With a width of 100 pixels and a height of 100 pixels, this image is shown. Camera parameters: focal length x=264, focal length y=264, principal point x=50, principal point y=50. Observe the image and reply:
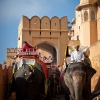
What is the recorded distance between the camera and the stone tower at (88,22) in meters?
24.2

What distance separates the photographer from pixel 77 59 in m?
6.36

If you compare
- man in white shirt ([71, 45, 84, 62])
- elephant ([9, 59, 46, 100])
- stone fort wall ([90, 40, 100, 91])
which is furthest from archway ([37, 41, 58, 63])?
elephant ([9, 59, 46, 100])

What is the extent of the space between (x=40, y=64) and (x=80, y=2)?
1962 cm

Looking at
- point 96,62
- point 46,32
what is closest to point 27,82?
point 96,62

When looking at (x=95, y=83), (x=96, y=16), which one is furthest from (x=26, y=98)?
(x=96, y=16)

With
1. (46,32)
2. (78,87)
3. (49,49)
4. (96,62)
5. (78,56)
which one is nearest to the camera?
(78,87)

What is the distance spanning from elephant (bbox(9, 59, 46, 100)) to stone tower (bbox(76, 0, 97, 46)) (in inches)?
718

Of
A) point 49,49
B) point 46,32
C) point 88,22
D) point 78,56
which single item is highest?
point 88,22

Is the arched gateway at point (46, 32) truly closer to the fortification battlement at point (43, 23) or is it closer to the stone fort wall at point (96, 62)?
the fortification battlement at point (43, 23)

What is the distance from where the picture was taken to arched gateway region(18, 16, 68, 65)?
87.2 ft

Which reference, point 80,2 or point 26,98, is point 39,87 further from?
point 80,2

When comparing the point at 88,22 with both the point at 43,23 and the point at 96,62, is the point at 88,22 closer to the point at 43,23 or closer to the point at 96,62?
the point at 43,23

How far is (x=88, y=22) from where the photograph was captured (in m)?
24.5

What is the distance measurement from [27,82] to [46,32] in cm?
2099
